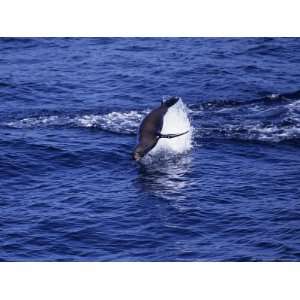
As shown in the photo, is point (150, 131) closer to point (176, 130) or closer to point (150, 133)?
point (150, 133)

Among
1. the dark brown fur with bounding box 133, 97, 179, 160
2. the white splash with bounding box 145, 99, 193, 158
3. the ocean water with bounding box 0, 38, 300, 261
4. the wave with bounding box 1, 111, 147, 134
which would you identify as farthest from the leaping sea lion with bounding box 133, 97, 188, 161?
the wave with bounding box 1, 111, 147, 134

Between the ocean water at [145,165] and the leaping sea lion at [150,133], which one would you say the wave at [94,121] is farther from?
the leaping sea lion at [150,133]

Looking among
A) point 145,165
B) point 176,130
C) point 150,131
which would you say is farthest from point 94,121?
point 145,165

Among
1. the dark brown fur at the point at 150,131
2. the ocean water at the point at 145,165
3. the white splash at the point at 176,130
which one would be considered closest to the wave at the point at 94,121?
the ocean water at the point at 145,165

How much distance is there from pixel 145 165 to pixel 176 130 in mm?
4686

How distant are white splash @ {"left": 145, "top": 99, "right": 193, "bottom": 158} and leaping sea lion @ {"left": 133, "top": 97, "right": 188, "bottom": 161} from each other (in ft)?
2.75

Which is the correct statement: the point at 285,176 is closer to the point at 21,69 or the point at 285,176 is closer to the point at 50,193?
the point at 50,193

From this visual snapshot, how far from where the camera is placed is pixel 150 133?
34688 mm

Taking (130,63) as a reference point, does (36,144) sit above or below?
below

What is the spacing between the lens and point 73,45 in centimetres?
5331

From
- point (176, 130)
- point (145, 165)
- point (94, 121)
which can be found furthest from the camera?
point (94, 121)

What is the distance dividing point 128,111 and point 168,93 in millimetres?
3933

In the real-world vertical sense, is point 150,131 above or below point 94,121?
above

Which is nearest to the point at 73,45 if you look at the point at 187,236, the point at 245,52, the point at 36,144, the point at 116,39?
the point at 116,39
